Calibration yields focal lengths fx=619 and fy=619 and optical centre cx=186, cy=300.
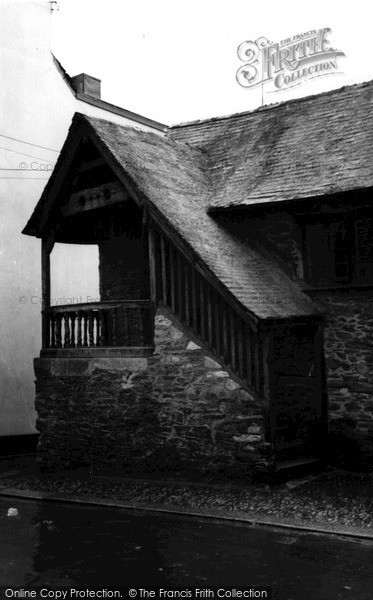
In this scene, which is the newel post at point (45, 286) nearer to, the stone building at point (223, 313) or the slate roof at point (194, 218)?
the stone building at point (223, 313)

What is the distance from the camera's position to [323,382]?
40.2ft

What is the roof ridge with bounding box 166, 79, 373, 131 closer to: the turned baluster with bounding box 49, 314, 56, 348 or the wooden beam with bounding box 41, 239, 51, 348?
the wooden beam with bounding box 41, 239, 51, 348

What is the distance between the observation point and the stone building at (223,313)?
36.3ft

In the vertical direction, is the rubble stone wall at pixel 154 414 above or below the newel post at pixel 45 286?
below

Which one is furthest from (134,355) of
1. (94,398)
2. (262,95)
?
(262,95)

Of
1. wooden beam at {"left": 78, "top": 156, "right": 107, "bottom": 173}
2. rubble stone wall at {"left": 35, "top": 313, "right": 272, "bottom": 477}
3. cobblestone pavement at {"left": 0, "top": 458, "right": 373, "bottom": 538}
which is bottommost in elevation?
cobblestone pavement at {"left": 0, "top": 458, "right": 373, "bottom": 538}

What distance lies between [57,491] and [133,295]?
481 centimetres

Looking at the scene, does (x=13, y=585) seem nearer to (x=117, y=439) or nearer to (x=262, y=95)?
(x=117, y=439)

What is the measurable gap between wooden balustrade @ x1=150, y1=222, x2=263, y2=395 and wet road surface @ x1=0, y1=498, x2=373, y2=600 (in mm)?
2943

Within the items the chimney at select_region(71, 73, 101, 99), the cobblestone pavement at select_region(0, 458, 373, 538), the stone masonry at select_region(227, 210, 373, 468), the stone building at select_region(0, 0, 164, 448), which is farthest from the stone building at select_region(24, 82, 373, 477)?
the chimney at select_region(71, 73, 101, 99)

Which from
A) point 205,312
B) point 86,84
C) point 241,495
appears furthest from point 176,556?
point 86,84

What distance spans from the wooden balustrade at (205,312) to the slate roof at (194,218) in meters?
0.40

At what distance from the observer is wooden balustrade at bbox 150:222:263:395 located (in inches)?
428

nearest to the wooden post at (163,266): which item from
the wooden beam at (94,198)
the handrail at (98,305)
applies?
the handrail at (98,305)
